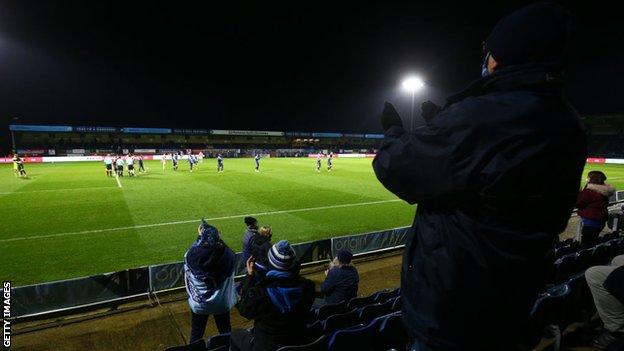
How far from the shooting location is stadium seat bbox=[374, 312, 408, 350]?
417 cm

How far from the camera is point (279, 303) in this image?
11.8ft

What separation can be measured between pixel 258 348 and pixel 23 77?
273 feet

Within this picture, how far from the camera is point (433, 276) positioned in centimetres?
154

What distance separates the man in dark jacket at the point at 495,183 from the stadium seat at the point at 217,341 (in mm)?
3677

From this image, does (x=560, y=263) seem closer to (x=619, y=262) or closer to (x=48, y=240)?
(x=619, y=262)

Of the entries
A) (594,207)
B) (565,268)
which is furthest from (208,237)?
(594,207)

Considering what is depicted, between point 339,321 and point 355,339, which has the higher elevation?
point 355,339

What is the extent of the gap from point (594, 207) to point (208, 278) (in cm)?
918

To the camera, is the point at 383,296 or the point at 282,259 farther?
the point at 383,296

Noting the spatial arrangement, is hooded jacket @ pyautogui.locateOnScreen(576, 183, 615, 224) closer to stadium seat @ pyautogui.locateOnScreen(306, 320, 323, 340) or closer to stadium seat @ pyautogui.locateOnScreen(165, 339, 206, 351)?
stadium seat @ pyautogui.locateOnScreen(306, 320, 323, 340)

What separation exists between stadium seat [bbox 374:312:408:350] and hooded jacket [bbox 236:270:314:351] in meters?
1.04

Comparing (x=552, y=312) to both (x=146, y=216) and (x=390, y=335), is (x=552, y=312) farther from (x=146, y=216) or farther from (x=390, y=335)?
(x=146, y=216)

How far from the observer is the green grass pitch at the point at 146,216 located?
10.6 meters

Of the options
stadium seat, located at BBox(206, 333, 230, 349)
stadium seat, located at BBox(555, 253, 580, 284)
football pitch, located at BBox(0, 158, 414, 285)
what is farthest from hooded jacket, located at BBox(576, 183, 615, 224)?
stadium seat, located at BBox(206, 333, 230, 349)
